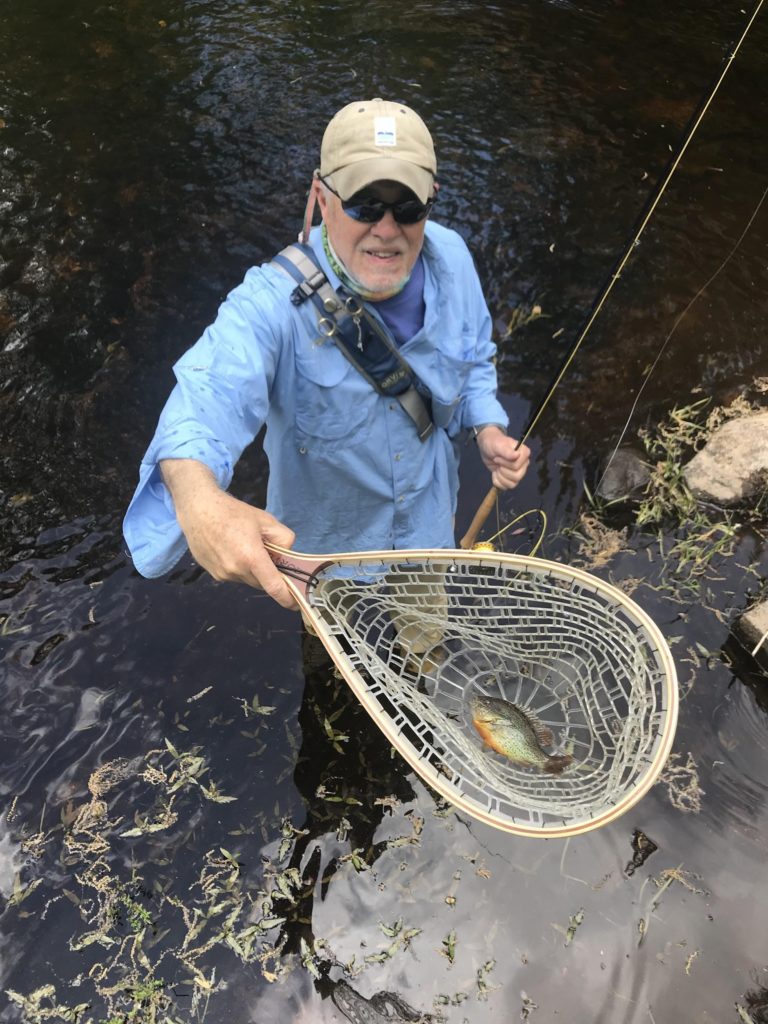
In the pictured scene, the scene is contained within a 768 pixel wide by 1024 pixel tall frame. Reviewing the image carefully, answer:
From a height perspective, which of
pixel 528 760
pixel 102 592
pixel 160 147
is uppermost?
pixel 160 147

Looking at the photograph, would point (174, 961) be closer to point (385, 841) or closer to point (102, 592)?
point (385, 841)

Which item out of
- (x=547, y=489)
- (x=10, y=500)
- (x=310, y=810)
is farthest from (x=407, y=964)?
(x=10, y=500)

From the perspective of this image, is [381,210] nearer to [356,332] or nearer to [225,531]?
[356,332]

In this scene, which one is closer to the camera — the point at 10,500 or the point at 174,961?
the point at 174,961

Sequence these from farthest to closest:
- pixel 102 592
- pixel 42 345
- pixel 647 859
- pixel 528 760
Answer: pixel 42 345
pixel 102 592
pixel 647 859
pixel 528 760

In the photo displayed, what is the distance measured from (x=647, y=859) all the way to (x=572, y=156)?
6.27m

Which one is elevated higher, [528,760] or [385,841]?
[528,760]

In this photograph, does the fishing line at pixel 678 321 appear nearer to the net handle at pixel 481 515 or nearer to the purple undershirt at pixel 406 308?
the net handle at pixel 481 515

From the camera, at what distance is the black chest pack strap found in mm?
2203

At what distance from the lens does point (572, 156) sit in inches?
269

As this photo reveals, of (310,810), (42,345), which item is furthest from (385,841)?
(42,345)

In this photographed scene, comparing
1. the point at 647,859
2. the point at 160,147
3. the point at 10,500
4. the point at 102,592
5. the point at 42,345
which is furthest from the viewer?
the point at 160,147

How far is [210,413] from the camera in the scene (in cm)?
196

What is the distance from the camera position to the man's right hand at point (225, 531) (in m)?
1.75
